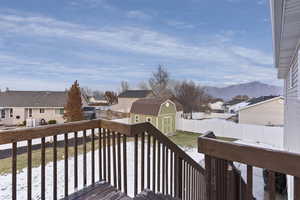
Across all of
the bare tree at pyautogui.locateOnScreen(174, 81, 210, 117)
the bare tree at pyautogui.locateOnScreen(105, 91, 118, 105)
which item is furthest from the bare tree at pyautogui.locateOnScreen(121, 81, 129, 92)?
the bare tree at pyautogui.locateOnScreen(174, 81, 210, 117)

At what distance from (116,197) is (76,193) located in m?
0.43

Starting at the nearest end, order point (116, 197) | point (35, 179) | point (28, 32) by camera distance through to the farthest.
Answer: point (116, 197)
point (35, 179)
point (28, 32)

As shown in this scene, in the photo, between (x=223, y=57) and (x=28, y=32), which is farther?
(x=223, y=57)

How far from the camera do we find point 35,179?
5254mm

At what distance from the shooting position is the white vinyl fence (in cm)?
1231

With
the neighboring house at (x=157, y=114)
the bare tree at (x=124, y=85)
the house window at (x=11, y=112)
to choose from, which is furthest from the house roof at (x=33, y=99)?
the bare tree at (x=124, y=85)

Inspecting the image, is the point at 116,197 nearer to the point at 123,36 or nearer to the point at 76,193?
the point at 76,193

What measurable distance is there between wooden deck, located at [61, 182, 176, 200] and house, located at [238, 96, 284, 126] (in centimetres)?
1728

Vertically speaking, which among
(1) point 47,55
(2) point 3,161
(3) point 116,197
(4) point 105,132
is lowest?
(2) point 3,161

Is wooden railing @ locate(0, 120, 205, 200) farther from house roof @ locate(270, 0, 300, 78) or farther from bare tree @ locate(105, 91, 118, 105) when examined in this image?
bare tree @ locate(105, 91, 118, 105)

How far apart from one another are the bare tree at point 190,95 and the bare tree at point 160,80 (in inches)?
91.2

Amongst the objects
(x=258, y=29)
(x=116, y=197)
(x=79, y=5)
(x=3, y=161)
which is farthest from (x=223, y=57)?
(x=116, y=197)

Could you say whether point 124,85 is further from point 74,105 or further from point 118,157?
point 118,157

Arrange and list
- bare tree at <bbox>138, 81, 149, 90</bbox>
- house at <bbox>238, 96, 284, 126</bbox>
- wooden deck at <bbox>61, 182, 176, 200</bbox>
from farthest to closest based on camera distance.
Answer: bare tree at <bbox>138, 81, 149, 90</bbox>, house at <bbox>238, 96, 284, 126</bbox>, wooden deck at <bbox>61, 182, 176, 200</bbox>
